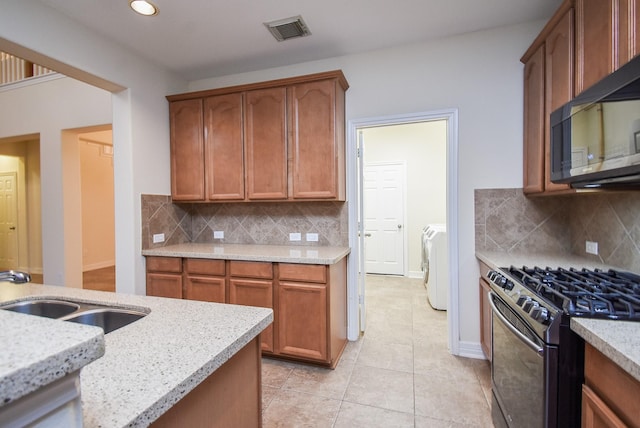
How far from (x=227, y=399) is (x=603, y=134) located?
167cm

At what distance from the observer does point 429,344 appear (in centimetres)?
264

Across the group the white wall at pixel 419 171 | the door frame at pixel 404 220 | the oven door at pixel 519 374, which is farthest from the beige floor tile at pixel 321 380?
the white wall at pixel 419 171

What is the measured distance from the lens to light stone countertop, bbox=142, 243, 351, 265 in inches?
88.3

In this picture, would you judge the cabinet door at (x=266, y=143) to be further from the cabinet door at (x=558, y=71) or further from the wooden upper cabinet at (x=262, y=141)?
the cabinet door at (x=558, y=71)

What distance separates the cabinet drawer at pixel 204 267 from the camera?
8.07 feet

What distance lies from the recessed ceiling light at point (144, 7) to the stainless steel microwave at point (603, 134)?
2615mm

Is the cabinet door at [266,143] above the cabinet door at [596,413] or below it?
above

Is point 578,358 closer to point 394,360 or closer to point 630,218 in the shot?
point 630,218

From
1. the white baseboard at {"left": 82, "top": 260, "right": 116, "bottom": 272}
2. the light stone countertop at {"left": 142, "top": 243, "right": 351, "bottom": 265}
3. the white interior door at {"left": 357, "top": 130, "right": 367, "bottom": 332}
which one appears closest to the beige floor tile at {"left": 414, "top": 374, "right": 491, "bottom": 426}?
the white interior door at {"left": 357, "top": 130, "right": 367, "bottom": 332}

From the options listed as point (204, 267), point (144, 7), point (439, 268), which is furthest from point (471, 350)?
point (144, 7)

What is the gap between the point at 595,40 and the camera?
1.44 m

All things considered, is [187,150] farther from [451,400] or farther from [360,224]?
[451,400]

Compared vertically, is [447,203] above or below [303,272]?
above

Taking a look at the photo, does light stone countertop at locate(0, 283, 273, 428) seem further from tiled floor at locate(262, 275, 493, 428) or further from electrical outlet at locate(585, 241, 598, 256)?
electrical outlet at locate(585, 241, 598, 256)
